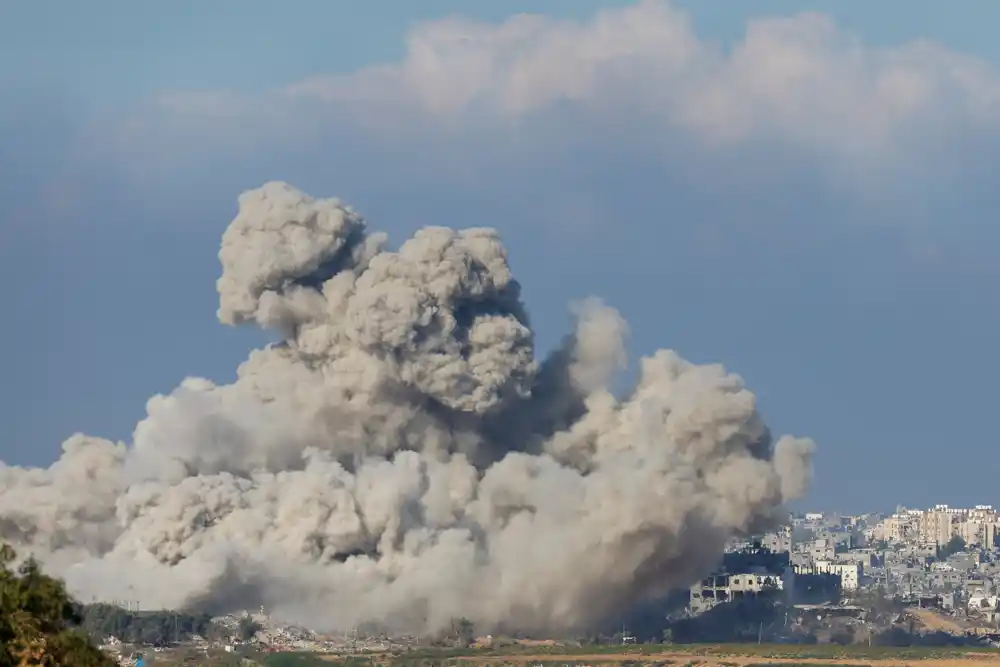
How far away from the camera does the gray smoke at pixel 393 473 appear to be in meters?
66.1

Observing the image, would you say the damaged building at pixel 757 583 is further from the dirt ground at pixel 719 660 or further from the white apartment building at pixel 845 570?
the white apartment building at pixel 845 570

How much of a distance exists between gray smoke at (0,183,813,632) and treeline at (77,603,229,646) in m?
1.06

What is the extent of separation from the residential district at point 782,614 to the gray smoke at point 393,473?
1.41 metres

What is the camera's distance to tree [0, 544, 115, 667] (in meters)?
23.8

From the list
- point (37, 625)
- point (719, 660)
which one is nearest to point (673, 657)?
point (719, 660)

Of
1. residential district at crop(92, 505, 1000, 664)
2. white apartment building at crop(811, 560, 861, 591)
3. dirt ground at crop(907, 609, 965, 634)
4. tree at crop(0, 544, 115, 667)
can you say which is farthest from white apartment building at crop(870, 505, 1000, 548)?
tree at crop(0, 544, 115, 667)

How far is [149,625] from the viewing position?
62.3 metres

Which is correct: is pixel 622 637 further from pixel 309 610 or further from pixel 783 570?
pixel 783 570

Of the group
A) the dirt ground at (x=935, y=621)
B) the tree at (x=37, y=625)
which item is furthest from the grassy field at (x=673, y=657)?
the tree at (x=37, y=625)

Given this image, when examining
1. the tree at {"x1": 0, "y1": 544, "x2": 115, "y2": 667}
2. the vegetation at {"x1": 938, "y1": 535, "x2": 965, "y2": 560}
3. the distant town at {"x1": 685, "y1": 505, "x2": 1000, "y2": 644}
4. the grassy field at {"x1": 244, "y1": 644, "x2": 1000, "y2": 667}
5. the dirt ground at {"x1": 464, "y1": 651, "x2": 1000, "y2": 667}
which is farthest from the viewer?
the vegetation at {"x1": 938, "y1": 535, "x2": 965, "y2": 560}

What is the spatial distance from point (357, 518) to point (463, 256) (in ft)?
26.5

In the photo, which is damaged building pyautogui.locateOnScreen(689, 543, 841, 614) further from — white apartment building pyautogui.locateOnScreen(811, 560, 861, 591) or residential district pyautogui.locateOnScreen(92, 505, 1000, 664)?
white apartment building pyautogui.locateOnScreen(811, 560, 861, 591)

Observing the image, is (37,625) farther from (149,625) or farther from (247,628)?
(247,628)

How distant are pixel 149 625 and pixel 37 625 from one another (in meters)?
38.5
